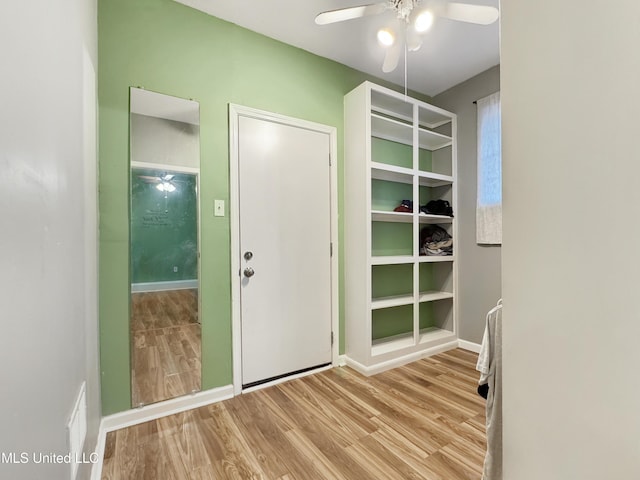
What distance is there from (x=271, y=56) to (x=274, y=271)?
5.85 feet

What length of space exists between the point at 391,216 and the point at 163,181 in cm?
201

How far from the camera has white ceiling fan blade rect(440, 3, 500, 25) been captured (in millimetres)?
Result: 1461

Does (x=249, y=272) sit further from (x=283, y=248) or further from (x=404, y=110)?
(x=404, y=110)

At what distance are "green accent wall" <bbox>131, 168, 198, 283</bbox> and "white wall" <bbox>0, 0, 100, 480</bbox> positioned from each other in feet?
2.70

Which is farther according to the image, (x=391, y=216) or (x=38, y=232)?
(x=391, y=216)

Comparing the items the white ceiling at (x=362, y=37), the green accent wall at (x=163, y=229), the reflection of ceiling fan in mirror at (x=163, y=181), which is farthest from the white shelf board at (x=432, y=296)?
the reflection of ceiling fan in mirror at (x=163, y=181)

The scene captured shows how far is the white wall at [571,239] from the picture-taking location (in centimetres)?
53

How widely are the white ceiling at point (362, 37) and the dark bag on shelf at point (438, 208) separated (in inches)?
51.8

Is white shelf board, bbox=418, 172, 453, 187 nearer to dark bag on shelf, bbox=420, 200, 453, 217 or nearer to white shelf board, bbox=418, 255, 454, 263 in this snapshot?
dark bag on shelf, bbox=420, 200, 453, 217

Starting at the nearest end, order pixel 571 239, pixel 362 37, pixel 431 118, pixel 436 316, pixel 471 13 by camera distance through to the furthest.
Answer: pixel 571 239, pixel 471 13, pixel 362 37, pixel 431 118, pixel 436 316

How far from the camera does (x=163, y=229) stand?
6.04ft

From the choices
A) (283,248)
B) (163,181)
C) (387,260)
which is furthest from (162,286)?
(387,260)

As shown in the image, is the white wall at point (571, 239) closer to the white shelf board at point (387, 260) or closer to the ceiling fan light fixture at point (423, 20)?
the ceiling fan light fixture at point (423, 20)

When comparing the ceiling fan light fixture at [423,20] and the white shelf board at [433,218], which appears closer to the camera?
the ceiling fan light fixture at [423,20]
